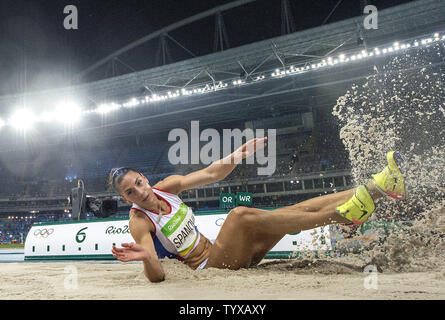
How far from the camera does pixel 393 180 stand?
294 cm

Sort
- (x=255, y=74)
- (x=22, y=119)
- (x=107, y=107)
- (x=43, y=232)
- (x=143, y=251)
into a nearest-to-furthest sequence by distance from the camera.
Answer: (x=143, y=251) → (x=43, y=232) → (x=255, y=74) → (x=107, y=107) → (x=22, y=119)

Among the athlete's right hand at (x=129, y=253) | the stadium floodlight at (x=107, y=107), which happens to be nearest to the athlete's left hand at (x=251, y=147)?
the athlete's right hand at (x=129, y=253)

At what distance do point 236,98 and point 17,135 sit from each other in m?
16.9

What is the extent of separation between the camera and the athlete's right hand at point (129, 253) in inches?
97.8

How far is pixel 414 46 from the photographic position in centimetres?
1369

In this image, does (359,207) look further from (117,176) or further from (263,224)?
Result: (117,176)

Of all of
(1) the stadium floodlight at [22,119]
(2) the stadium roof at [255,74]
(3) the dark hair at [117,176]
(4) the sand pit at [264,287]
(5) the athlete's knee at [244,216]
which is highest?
(2) the stadium roof at [255,74]

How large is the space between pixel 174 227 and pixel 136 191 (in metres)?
0.53

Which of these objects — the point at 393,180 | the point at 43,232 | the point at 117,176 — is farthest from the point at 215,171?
the point at 43,232

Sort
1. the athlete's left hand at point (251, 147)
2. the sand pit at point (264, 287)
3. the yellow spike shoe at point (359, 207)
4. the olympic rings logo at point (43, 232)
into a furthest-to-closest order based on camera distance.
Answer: the olympic rings logo at point (43, 232)
the athlete's left hand at point (251, 147)
the yellow spike shoe at point (359, 207)
the sand pit at point (264, 287)

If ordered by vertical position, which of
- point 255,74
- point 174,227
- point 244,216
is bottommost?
point 174,227

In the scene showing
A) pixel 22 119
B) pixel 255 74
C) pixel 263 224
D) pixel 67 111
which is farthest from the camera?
pixel 22 119

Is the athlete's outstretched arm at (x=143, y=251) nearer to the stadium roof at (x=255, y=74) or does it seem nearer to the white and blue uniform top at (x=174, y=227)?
the white and blue uniform top at (x=174, y=227)

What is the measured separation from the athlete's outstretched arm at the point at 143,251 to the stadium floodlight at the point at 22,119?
21.5m
